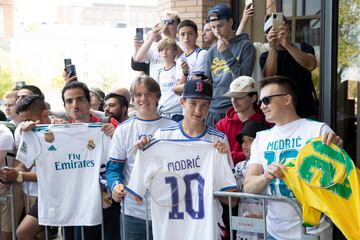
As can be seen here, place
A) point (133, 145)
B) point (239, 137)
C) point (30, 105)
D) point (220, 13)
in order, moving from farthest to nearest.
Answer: point (220, 13) < point (30, 105) < point (239, 137) < point (133, 145)

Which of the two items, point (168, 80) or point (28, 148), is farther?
point (168, 80)

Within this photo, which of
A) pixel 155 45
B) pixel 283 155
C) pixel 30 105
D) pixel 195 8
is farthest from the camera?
pixel 195 8

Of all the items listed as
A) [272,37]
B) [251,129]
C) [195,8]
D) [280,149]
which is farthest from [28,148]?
[195,8]

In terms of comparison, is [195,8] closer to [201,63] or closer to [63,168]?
[201,63]

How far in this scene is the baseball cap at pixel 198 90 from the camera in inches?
129

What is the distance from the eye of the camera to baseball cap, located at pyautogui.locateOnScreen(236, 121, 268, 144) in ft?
11.6

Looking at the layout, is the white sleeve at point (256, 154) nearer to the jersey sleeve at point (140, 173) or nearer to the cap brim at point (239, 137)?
the cap brim at point (239, 137)

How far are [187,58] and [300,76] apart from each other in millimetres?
1275

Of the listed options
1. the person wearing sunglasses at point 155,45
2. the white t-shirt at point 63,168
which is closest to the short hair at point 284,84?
the white t-shirt at point 63,168

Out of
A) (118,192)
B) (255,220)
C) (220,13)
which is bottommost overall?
(255,220)

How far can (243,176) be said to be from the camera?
3447 millimetres

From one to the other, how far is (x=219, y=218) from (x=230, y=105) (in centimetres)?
147

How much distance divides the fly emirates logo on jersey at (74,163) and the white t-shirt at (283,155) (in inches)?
54.8

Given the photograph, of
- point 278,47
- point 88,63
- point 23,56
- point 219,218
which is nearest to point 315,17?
point 278,47
